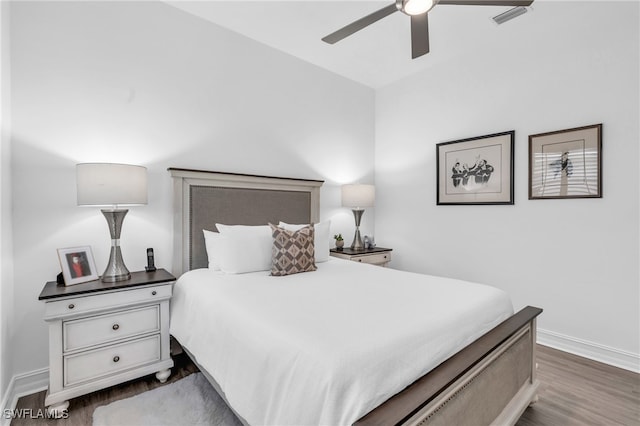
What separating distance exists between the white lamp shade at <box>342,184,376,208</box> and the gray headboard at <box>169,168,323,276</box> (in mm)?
569

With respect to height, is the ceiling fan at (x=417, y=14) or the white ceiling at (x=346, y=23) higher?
the white ceiling at (x=346, y=23)

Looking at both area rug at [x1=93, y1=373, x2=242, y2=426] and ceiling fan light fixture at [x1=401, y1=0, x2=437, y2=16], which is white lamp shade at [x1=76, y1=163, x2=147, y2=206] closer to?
area rug at [x1=93, y1=373, x2=242, y2=426]

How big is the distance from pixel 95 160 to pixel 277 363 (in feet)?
6.98

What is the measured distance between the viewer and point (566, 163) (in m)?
2.72

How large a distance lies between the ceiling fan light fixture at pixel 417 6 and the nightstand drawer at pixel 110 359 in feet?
8.83

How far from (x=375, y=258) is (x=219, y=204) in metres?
1.92

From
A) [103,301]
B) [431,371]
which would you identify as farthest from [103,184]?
[431,371]

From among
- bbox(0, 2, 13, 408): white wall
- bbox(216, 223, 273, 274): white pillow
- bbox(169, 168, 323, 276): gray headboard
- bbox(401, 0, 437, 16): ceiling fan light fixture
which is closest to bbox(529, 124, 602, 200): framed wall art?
bbox(401, 0, 437, 16): ceiling fan light fixture

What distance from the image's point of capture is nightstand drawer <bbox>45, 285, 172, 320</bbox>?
182cm

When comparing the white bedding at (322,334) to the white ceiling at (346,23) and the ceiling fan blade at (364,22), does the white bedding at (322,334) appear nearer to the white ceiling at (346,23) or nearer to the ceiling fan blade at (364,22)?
the ceiling fan blade at (364,22)

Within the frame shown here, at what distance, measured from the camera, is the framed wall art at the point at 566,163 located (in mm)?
2572

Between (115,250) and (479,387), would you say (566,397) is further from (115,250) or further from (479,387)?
(115,250)

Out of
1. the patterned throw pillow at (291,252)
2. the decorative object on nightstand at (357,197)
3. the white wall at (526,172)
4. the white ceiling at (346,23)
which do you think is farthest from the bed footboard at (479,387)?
the white ceiling at (346,23)

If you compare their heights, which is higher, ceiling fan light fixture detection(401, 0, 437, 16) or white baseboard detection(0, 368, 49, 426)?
ceiling fan light fixture detection(401, 0, 437, 16)
